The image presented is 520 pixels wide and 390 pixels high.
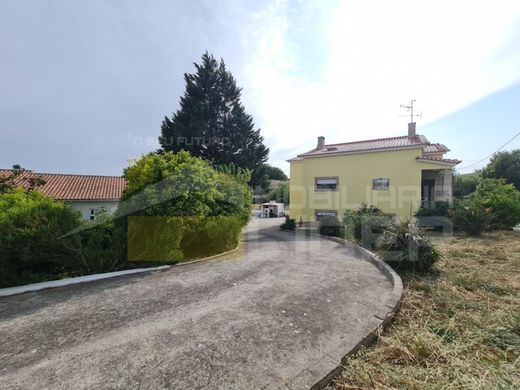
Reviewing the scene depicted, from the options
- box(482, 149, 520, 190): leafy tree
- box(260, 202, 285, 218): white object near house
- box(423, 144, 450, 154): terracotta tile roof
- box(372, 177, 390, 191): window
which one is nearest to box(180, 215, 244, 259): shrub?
box(372, 177, 390, 191): window

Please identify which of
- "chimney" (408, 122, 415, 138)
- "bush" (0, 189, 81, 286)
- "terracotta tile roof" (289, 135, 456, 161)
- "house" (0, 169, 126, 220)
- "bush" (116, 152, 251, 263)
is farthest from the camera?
"house" (0, 169, 126, 220)

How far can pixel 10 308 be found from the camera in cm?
402

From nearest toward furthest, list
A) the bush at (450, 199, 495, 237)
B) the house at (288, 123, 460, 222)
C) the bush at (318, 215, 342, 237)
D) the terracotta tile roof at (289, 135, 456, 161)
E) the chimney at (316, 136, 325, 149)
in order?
the bush at (450, 199, 495, 237) < the bush at (318, 215, 342, 237) < the house at (288, 123, 460, 222) < the terracotta tile roof at (289, 135, 456, 161) < the chimney at (316, 136, 325, 149)

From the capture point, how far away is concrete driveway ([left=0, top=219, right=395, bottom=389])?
2377 millimetres

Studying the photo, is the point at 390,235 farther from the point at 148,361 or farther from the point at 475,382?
the point at 148,361

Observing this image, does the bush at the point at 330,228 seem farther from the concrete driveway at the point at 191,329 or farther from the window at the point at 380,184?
the concrete driveway at the point at 191,329

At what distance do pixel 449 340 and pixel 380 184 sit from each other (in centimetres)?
1342

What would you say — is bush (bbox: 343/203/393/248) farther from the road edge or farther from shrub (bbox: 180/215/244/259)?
the road edge

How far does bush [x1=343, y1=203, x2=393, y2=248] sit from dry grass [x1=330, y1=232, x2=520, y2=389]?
2.99 metres

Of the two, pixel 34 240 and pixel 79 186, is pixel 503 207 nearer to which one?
pixel 34 240

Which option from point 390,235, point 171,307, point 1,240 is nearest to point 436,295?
point 390,235

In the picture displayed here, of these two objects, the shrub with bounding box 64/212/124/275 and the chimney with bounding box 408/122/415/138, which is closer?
the shrub with bounding box 64/212/124/275

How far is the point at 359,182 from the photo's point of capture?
618 inches

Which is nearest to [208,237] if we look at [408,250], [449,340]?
[408,250]
